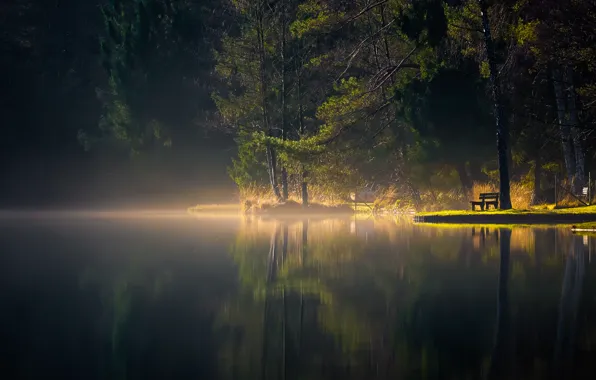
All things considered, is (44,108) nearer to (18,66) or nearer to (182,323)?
(18,66)

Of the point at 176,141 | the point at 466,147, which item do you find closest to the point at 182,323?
the point at 466,147

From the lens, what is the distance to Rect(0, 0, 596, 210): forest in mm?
42344

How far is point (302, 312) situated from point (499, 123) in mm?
28923

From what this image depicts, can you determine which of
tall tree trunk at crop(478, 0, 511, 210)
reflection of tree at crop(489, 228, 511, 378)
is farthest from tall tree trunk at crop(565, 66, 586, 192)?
reflection of tree at crop(489, 228, 511, 378)

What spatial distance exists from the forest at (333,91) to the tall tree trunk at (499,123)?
2.3 inches

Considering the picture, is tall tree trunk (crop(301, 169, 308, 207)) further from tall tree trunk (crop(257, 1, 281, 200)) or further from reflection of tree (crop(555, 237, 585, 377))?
reflection of tree (crop(555, 237, 585, 377))

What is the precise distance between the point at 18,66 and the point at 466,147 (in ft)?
145

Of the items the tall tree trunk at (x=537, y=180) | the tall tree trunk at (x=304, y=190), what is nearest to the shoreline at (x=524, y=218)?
the tall tree trunk at (x=537, y=180)

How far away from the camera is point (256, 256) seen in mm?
22828

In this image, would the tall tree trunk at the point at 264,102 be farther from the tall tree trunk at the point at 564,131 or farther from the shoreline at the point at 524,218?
the shoreline at the point at 524,218

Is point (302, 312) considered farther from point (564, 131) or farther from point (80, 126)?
point (80, 126)

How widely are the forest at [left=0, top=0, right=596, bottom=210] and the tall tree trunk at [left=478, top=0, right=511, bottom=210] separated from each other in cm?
6

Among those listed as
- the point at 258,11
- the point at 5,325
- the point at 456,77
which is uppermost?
the point at 258,11

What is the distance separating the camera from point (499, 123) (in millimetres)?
40281
